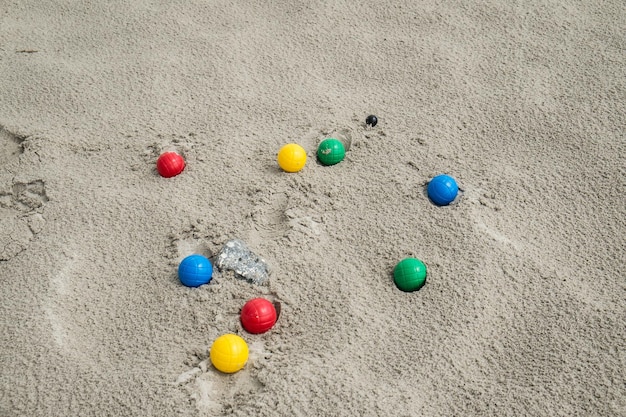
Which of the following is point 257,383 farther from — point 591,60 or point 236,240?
point 591,60

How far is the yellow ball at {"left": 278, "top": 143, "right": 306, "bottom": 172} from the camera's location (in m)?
3.12

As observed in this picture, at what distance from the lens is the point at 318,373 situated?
2359mm

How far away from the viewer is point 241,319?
2.57 m

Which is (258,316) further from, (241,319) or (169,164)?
(169,164)

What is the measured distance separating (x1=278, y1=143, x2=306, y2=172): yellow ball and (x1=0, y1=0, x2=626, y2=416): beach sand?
2.3 inches

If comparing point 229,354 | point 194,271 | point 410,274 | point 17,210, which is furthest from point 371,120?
point 17,210

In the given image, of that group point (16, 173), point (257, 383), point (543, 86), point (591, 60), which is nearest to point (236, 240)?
point (257, 383)

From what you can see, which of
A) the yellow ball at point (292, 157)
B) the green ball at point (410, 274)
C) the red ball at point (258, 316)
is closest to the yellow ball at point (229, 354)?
the red ball at point (258, 316)

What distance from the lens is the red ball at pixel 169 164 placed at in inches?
124

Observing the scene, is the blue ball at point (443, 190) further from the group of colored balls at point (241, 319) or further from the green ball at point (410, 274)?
the group of colored balls at point (241, 319)

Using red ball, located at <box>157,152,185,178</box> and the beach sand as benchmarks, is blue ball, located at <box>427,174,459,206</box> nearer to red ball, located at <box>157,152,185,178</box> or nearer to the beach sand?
the beach sand

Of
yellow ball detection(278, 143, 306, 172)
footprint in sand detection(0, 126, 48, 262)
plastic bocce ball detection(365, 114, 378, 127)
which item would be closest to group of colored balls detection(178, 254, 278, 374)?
yellow ball detection(278, 143, 306, 172)

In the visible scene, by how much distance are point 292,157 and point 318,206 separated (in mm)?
292

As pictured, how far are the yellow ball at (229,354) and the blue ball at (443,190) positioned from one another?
1.15 metres
